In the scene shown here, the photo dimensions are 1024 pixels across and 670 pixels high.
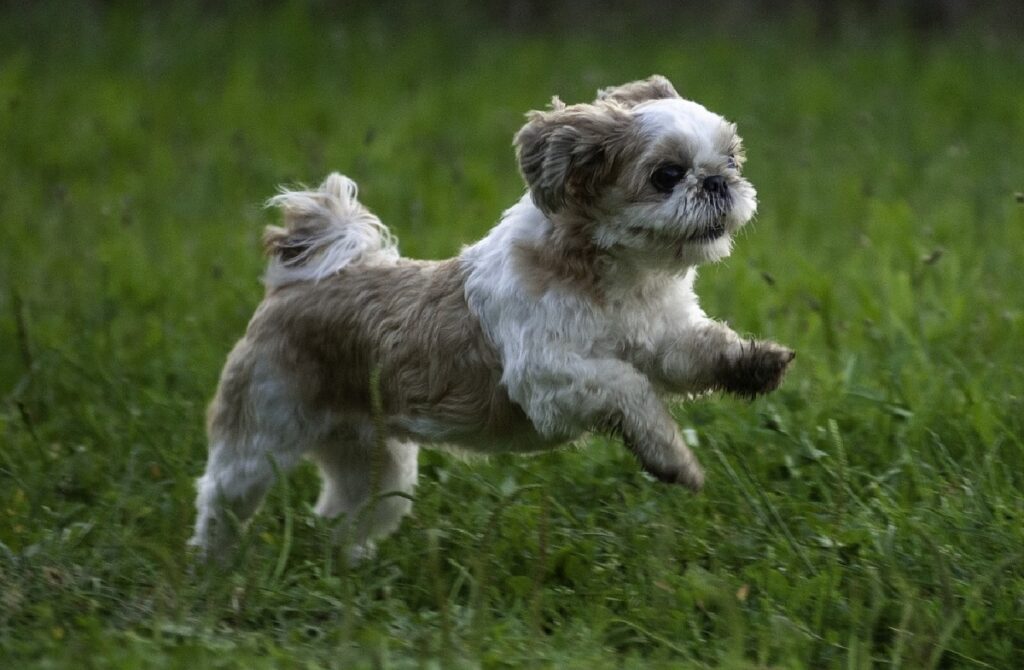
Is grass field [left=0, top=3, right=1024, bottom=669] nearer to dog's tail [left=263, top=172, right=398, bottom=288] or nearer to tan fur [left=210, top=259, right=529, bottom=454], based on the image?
tan fur [left=210, top=259, right=529, bottom=454]

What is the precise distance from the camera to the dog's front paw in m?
4.38

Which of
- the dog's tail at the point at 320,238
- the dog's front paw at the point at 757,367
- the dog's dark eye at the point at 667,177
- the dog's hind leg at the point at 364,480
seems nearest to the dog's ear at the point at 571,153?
the dog's dark eye at the point at 667,177

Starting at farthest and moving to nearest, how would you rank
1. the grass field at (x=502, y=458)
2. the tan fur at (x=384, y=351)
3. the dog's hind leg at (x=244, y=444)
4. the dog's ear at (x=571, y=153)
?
1. the dog's hind leg at (x=244, y=444)
2. the tan fur at (x=384, y=351)
3. the dog's ear at (x=571, y=153)
4. the grass field at (x=502, y=458)

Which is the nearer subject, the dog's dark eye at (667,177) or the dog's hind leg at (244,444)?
the dog's dark eye at (667,177)

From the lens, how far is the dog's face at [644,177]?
4387mm

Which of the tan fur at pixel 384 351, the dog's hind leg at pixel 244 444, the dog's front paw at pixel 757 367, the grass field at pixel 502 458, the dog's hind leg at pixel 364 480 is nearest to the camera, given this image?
the grass field at pixel 502 458

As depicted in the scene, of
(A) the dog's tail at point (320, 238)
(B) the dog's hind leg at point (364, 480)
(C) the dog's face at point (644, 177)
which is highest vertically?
(C) the dog's face at point (644, 177)

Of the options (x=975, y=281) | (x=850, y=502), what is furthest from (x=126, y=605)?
(x=975, y=281)

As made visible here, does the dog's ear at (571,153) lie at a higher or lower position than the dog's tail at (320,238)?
higher

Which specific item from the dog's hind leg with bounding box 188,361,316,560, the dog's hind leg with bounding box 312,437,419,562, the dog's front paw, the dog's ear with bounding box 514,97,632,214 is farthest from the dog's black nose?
the dog's hind leg with bounding box 188,361,316,560

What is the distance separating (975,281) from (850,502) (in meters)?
2.42

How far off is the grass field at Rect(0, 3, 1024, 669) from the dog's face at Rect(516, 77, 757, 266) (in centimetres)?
88

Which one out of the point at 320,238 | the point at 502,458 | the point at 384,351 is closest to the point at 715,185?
the point at 384,351

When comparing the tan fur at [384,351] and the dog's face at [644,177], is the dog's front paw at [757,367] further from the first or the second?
the tan fur at [384,351]
